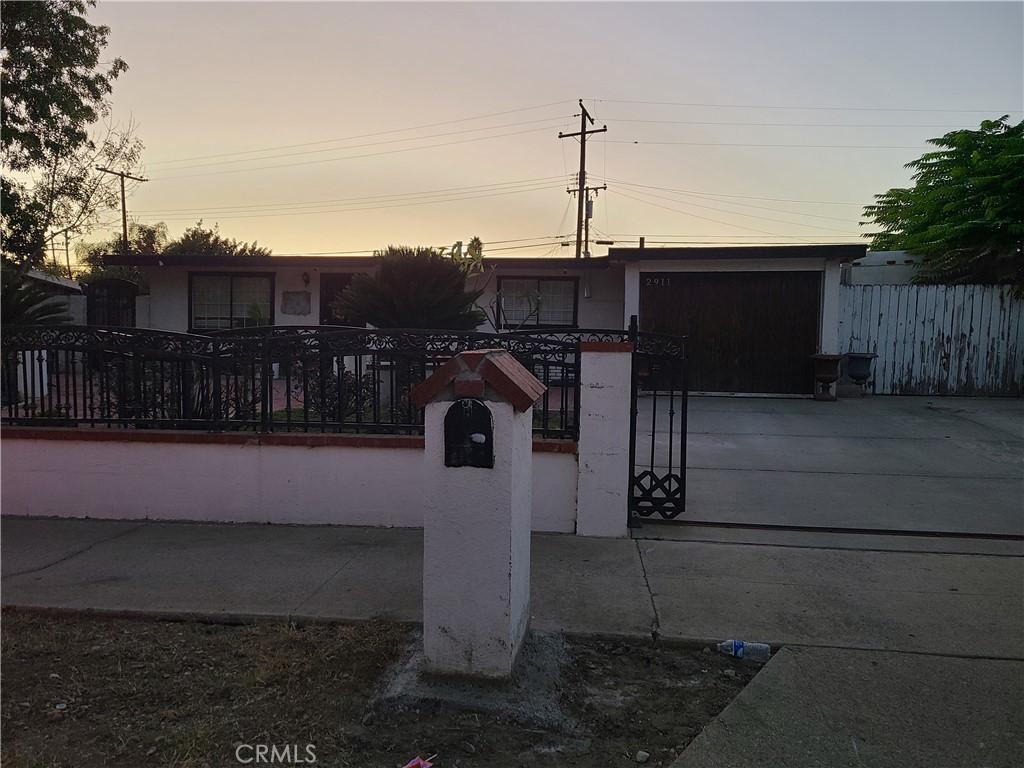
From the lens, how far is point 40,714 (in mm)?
3117

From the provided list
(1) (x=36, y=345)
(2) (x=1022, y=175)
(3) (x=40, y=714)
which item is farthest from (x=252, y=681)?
(2) (x=1022, y=175)

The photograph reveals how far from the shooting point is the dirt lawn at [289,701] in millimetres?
2842

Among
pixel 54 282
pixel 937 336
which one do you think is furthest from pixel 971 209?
pixel 54 282

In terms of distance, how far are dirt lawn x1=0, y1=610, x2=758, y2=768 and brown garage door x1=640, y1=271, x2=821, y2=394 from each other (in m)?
11.0

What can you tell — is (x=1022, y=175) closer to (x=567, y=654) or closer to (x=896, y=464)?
(x=896, y=464)

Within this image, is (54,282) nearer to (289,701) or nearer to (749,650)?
(289,701)

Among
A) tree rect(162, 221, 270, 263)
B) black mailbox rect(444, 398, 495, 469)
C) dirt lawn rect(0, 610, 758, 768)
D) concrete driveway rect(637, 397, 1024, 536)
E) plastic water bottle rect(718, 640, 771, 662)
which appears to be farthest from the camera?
tree rect(162, 221, 270, 263)

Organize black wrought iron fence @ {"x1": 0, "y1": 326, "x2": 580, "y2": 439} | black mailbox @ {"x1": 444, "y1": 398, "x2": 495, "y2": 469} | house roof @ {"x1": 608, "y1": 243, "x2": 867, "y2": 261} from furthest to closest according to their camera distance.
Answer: house roof @ {"x1": 608, "y1": 243, "x2": 867, "y2": 261}, black wrought iron fence @ {"x1": 0, "y1": 326, "x2": 580, "y2": 439}, black mailbox @ {"x1": 444, "y1": 398, "x2": 495, "y2": 469}

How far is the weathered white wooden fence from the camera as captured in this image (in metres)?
13.4

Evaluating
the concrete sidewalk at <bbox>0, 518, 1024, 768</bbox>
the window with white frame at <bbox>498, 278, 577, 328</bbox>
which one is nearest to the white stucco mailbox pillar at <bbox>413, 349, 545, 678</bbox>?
the concrete sidewalk at <bbox>0, 518, 1024, 768</bbox>

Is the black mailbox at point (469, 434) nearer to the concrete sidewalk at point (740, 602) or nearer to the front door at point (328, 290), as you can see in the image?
the concrete sidewalk at point (740, 602)

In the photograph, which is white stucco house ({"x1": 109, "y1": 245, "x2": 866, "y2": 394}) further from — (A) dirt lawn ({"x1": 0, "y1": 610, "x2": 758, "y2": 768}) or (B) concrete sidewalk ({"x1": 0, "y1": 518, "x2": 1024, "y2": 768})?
(A) dirt lawn ({"x1": 0, "y1": 610, "x2": 758, "y2": 768})

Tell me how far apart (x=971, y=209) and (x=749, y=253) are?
6689mm

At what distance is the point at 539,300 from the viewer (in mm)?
16703
